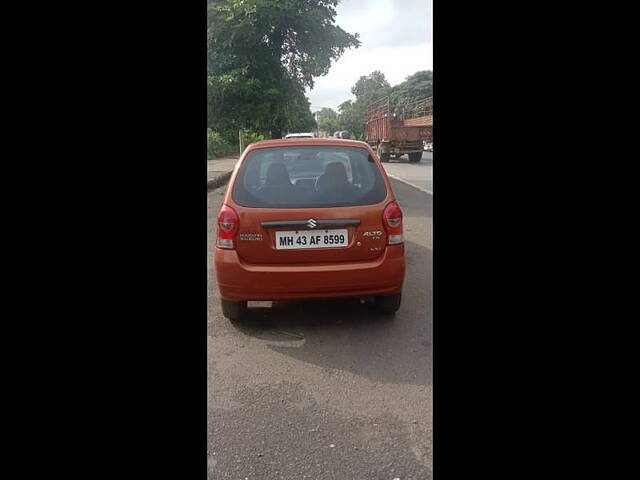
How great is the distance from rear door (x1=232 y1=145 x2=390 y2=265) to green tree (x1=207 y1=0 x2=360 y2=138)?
30.7ft

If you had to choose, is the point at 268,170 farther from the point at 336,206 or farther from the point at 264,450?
the point at 264,450

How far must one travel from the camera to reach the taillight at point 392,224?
356 centimetres

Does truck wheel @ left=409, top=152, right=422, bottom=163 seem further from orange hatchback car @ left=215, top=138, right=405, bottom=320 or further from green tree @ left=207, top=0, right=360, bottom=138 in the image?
orange hatchback car @ left=215, top=138, right=405, bottom=320

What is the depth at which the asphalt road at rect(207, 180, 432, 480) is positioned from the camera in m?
2.12

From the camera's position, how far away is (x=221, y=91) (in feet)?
43.0

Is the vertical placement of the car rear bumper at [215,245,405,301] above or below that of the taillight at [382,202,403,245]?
below

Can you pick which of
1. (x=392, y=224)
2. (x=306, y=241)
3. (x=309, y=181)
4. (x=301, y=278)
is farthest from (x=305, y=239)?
(x=392, y=224)

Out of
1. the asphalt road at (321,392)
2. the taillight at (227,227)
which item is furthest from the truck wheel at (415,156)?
the taillight at (227,227)

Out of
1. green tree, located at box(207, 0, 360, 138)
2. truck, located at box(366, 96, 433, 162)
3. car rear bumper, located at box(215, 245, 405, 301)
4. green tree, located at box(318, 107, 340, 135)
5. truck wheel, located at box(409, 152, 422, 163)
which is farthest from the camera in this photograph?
green tree, located at box(318, 107, 340, 135)

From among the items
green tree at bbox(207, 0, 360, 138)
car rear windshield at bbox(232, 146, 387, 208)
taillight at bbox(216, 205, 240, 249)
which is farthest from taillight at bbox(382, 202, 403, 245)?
green tree at bbox(207, 0, 360, 138)
